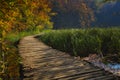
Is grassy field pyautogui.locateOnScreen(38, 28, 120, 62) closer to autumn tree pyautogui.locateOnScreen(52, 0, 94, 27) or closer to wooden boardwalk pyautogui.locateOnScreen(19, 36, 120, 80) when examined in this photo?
wooden boardwalk pyautogui.locateOnScreen(19, 36, 120, 80)

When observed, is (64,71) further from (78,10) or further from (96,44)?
(78,10)

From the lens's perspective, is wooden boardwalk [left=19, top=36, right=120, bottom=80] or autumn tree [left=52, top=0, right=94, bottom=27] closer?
wooden boardwalk [left=19, top=36, right=120, bottom=80]

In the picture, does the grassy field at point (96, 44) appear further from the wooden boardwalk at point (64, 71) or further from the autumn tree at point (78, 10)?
the autumn tree at point (78, 10)

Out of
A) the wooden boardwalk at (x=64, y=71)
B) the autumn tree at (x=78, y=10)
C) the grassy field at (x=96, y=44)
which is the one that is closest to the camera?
the wooden boardwalk at (x=64, y=71)

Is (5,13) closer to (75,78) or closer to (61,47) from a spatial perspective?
(75,78)

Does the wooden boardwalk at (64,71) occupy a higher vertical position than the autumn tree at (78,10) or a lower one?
lower

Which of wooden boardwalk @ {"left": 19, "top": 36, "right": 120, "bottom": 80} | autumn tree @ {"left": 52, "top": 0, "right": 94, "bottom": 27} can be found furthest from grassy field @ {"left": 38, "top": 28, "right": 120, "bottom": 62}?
autumn tree @ {"left": 52, "top": 0, "right": 94, "bottom": 27}

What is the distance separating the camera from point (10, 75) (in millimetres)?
7875

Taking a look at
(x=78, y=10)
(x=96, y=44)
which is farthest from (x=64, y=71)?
(x=78, y=10)

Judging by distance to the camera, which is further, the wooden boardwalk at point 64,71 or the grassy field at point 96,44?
the grassy field at point 96,44

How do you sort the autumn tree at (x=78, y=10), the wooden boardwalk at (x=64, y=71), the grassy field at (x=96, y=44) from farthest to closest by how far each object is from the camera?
the autumn tree at (x=78, y=10), the grassy field at (x=96, y=44), the wooden boardwalk at (x=64, y=71)

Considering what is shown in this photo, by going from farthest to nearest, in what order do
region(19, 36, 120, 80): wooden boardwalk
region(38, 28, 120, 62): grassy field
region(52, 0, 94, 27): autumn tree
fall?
1. region(52, 0, 94, 27): autumn tree
2. region(38, 28, 120, 62): grassy field
3. region(19, 36, 120, 80): wooden boardwalk

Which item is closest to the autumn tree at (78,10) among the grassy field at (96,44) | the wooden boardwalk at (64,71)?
the grassy field at (96,44)

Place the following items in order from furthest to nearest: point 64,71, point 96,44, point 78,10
Result: point 78,10 → point 96,44 → point 64,71
